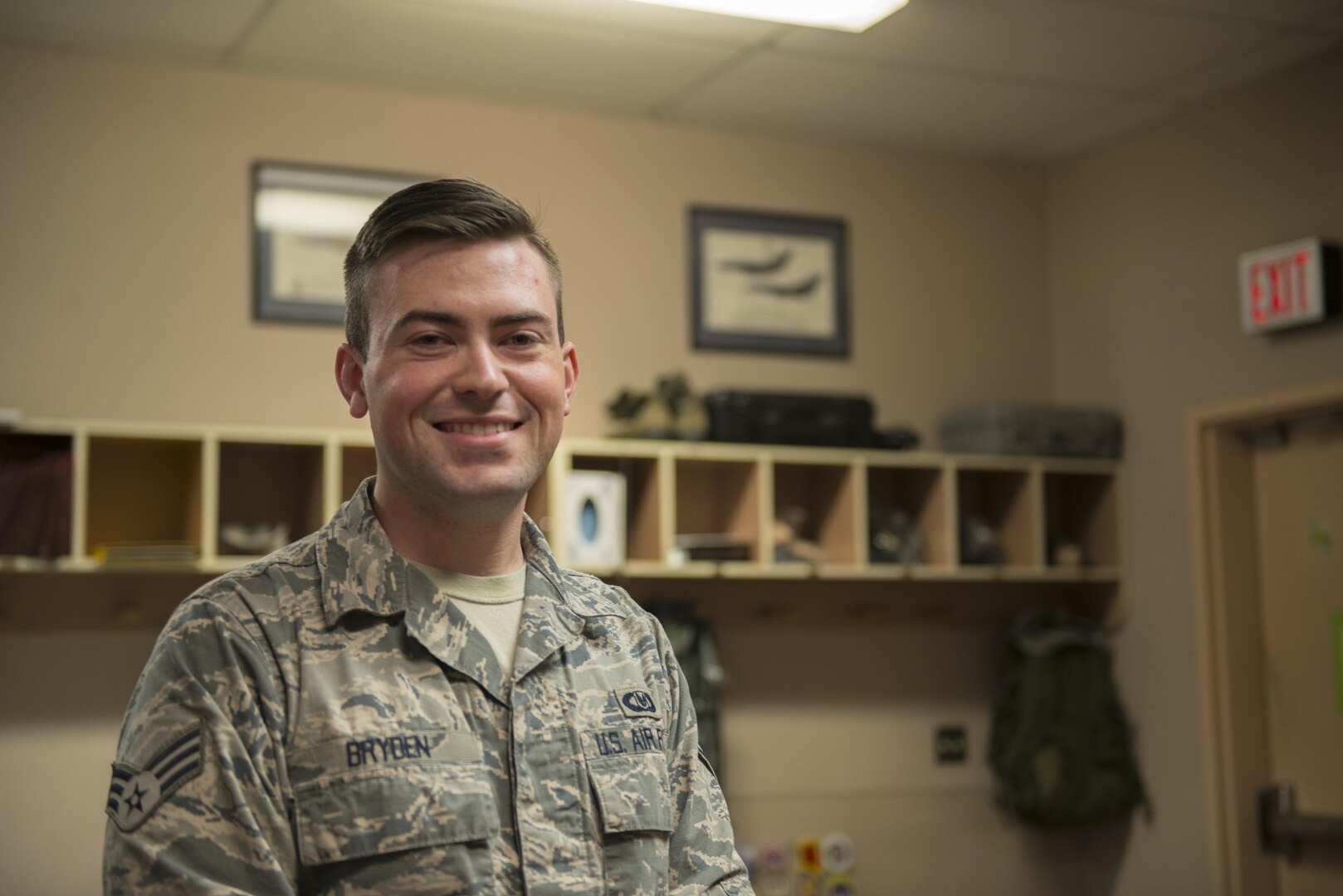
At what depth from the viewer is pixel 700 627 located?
4195 mm

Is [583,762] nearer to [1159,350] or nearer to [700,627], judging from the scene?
[700,627]

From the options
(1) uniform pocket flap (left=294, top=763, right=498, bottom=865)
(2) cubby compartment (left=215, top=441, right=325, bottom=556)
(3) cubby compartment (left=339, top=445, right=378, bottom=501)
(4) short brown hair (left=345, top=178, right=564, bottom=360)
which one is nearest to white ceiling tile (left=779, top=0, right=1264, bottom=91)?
(3) cubby compartment (left=339, top=445, right=378, bottom=501)

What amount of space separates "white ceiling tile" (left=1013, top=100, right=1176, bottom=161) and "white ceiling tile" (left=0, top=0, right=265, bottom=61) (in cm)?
260

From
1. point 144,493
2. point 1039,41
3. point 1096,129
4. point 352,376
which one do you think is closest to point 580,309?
point 144,493

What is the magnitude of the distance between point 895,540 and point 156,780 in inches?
129

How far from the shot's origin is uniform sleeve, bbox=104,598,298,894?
1289 millimetres

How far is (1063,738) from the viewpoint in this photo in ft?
14.9

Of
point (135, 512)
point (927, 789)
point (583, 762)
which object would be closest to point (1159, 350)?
point (927, 789)

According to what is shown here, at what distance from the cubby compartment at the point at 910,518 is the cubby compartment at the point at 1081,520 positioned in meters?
0.47

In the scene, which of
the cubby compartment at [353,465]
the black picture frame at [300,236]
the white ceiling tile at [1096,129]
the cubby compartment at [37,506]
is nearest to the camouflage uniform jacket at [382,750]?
the cubby compartment at [37,506]

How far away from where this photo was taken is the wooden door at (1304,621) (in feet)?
13.4

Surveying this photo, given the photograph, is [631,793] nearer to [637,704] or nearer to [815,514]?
[637,704]

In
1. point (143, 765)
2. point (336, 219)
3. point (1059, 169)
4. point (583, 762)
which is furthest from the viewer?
point (1059, 169)

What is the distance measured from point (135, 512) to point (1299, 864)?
3.46 m
